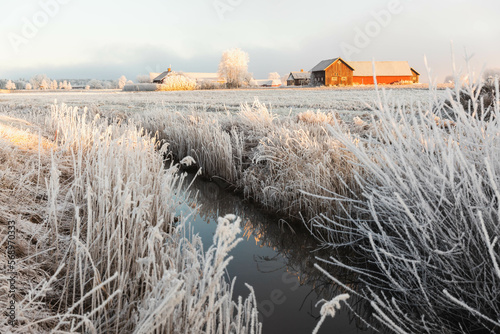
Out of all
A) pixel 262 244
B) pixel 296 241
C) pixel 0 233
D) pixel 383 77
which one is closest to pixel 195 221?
pixel 262 244

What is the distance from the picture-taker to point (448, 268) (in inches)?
89.6

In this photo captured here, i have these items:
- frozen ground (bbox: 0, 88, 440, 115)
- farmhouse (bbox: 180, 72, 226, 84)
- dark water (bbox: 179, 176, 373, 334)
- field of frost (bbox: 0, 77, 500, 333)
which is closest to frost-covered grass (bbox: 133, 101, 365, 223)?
field of frost (bbox: 0, 77, 500, 333)

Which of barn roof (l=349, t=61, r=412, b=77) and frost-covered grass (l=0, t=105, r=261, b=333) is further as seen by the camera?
barn roof (l=349, t=61, r=412, b=77)

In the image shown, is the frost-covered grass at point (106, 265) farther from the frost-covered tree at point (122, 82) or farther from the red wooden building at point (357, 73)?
the frost-covered tree at point (122, 82)

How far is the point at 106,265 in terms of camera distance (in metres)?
2.48

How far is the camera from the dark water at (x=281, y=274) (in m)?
2.76

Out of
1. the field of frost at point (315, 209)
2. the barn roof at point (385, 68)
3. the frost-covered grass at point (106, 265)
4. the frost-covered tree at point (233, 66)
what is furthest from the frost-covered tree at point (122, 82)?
the frost-covered grass at point (106, 265)

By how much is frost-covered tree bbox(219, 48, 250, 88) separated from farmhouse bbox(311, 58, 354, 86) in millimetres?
12582

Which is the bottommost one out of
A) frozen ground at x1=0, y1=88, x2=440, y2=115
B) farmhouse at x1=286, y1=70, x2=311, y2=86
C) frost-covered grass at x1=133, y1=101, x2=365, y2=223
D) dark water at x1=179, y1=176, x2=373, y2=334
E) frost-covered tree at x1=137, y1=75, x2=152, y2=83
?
dark water at x1=179, y1=176, x2=373, y2=334

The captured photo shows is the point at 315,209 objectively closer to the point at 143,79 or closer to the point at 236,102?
the point at 236,102

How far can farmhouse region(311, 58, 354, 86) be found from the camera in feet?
150

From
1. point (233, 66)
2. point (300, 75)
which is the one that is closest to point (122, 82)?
point (233, 66)

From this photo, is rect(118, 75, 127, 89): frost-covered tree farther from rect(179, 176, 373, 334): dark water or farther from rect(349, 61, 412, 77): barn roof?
rect(179, 176, 373, 334): dark water

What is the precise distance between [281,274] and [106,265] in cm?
173
